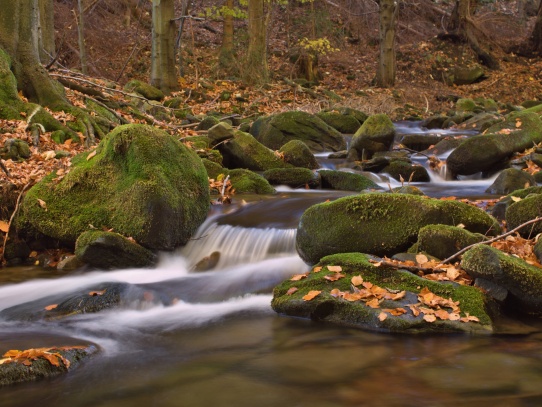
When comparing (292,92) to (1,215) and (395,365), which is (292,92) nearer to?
(1,215)

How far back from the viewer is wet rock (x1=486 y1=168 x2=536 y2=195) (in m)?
9.37

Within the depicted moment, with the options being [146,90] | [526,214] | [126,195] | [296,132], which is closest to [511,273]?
[526,214]

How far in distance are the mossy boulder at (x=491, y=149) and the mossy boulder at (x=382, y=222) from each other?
539cm

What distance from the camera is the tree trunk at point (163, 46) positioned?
764 inches

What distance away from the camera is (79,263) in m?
7.14

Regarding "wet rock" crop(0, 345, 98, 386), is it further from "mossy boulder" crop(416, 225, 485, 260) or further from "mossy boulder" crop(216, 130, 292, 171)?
"mossy boulder" crop(216, 130, 292, 171)

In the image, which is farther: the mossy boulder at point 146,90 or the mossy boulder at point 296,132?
the mossy boulder at point 146,90

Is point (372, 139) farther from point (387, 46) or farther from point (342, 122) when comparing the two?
point (387, 46)

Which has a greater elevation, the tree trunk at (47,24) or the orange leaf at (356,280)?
the tree trunk at (47,24)

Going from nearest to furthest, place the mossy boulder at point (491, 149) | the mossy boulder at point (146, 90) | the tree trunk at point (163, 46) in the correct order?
the mossy boulder at point (491, 149), the mossy boulder at point (146, 90), the tree trunk at point (163, 46)

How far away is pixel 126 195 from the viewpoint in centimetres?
732

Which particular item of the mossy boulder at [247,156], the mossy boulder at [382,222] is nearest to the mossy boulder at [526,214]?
the mossy boulder at [382,222]

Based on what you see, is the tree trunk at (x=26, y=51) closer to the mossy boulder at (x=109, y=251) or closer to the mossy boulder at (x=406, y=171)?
the mossy boulder at (x=109, y=251)

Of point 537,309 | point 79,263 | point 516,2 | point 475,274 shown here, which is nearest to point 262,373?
point 475,274
